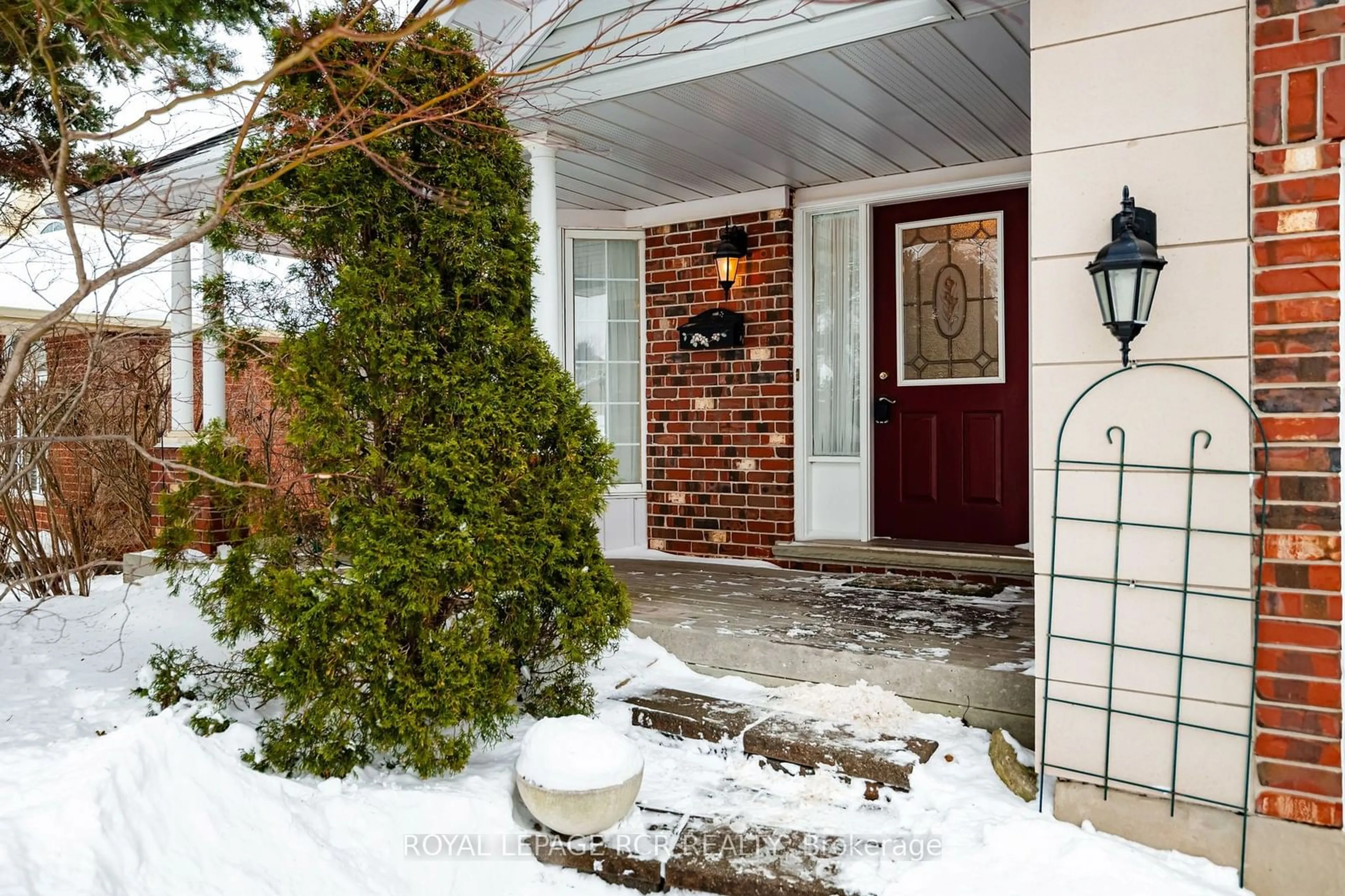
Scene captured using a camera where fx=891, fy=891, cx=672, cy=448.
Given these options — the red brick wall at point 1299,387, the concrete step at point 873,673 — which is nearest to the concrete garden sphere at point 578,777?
the concrete step at point 873,673

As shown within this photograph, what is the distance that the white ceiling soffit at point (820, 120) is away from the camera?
3.52 metres

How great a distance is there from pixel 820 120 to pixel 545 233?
142cm

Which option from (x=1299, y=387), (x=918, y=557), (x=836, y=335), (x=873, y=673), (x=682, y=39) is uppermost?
(x=682, y=39)

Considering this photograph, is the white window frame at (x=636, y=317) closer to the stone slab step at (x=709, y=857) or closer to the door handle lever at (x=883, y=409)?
the door handle lever at (x=883, y=409)

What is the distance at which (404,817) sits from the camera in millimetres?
2521

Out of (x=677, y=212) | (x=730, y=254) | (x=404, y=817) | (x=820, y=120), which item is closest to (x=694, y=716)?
(x=404, y=817)

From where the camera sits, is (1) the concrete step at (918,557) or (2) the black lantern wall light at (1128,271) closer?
(2) the black lantern wall light at (1128,271)

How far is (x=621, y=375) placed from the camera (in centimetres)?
620

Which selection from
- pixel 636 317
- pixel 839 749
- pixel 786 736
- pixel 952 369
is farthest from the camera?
pixel 636 317

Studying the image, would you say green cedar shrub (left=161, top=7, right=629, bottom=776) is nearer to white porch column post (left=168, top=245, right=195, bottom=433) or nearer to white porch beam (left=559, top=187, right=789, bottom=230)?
white porch beam (left=559, top=187, right=789, bottom=230)

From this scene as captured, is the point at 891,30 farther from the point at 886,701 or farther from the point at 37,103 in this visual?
the point at 37,103

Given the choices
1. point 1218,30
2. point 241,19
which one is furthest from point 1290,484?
point 241,19

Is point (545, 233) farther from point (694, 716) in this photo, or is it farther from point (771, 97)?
point (694, 716)

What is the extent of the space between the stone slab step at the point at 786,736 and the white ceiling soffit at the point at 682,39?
2253 millimetres
